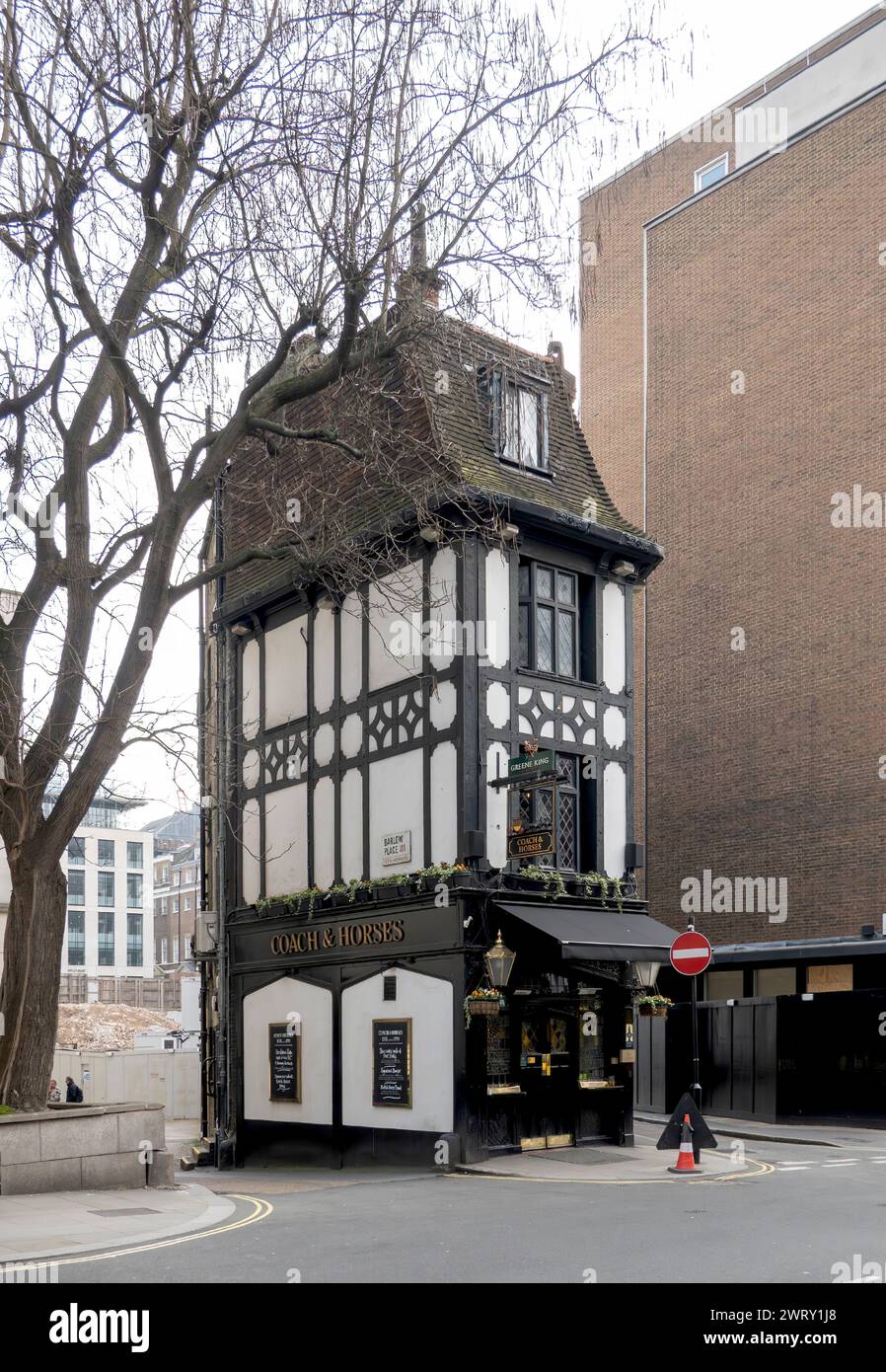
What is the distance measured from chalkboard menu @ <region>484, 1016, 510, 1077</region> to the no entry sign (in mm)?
3265

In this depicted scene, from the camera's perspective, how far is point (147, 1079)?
1715 inches

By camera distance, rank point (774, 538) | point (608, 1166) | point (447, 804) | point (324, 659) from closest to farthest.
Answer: point (608, 1166) → point (447, 804) → point (324, 659) → point (774, 538)

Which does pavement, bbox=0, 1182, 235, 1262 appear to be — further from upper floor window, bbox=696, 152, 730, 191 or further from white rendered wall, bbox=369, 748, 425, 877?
upper floor window, bbox=696, 152, 730, 191

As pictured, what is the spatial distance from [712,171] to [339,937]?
22.8 m

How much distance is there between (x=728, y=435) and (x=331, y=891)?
15.8 meters

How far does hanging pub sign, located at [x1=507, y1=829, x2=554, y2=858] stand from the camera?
60.5 feet

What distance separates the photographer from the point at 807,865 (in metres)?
28.3

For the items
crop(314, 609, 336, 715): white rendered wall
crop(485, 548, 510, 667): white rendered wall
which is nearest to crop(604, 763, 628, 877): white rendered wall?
crop(485, 548, 510, 667): white rendered wall

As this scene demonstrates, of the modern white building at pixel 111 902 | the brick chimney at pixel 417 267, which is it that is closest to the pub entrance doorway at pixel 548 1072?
the brick chimney at pixel 417 267

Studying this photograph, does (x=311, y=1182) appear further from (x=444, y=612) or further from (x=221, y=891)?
(x=444, y=612)

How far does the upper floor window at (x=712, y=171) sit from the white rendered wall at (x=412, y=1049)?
22.2 metres

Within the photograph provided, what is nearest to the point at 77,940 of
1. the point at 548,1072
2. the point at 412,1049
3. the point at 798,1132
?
the point at 798,1132
